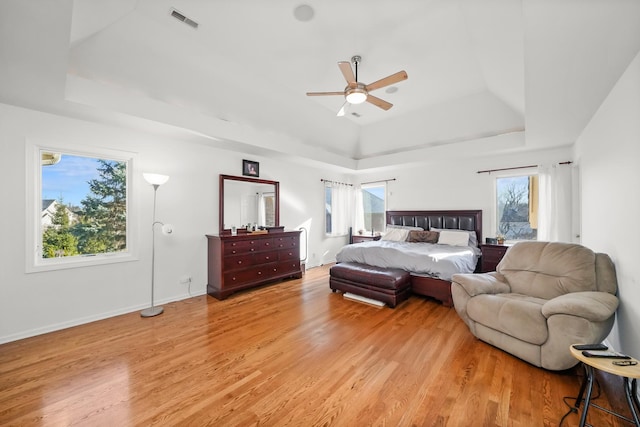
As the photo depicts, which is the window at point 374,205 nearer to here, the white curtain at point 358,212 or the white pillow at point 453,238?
the white curtain at point 358,212

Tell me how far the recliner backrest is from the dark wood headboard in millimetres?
2234

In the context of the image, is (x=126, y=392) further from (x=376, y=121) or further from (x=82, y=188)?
(x=376, y=121)

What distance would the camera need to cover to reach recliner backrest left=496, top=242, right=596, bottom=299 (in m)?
2.39

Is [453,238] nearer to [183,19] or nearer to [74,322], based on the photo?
[183,19]

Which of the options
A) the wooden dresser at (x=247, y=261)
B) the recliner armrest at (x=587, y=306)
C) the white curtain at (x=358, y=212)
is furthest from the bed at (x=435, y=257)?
the white curtain at (x=358, y=212)

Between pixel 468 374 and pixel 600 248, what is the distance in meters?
2.06

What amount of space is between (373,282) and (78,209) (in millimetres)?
3932

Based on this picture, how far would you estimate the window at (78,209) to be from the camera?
113 inches

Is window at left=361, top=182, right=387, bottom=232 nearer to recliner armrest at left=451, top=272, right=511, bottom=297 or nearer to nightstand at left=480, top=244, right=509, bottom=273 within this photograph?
nightstand at left=480, top=244, right=509, bottom=273

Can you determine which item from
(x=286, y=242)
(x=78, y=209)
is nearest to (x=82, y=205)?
(x=78, y=209)

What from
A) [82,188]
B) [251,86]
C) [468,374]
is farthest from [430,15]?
[82,188]

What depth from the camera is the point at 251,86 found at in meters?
3.67

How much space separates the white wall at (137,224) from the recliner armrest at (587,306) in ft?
14.3

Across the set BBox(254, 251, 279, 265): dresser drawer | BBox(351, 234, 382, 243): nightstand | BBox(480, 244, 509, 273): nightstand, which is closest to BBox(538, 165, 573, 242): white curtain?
BBox(480, 244, 509, 273): nightstand
